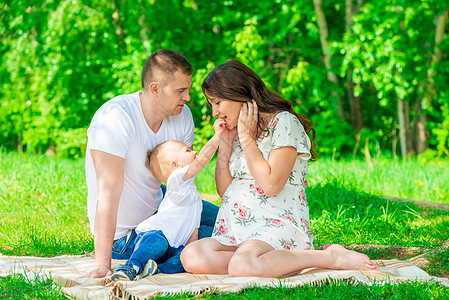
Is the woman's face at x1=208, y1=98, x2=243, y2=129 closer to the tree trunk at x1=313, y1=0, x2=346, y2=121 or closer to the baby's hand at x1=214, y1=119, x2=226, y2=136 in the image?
the baby's hand at x1=214, y1=119, x2=226, y2=136

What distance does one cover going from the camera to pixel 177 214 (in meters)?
3.12

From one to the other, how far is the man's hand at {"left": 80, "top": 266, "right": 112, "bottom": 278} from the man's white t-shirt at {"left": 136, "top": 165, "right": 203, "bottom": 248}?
0.36 meters

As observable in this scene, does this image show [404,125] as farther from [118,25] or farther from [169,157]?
[169,157]

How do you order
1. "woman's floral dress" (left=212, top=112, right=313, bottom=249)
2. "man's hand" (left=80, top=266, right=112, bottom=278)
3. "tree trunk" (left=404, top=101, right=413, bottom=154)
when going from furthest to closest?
1. "tree trunk" (left=404, top=101, right=413, bottom=154)
2. "woman's floral dress" (left=212, top=112, right=313, bottom=249)
3. "man's hand" (left=80, top=266, right=112, bottom=278)

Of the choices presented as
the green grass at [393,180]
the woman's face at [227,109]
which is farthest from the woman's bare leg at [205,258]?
the green grass at [393,180]

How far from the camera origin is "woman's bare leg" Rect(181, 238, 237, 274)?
9.36ft

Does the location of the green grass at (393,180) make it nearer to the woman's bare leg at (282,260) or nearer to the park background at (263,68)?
the park background at (263,68)

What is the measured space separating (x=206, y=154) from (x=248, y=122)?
31 cm

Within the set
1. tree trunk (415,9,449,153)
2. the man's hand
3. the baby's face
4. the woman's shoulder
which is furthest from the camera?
tree trunk (415,9,449,153)

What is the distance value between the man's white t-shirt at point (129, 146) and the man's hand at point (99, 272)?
486 mm

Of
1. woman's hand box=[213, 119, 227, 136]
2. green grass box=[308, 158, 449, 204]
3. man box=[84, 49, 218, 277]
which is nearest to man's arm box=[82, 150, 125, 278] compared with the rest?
man box=[84, 49, 218, 277]

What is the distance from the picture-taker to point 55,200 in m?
5.42

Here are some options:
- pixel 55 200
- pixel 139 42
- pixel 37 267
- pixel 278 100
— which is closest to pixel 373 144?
pixel 139 42

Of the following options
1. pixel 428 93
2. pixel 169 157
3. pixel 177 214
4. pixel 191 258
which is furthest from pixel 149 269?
pixel 428 93
